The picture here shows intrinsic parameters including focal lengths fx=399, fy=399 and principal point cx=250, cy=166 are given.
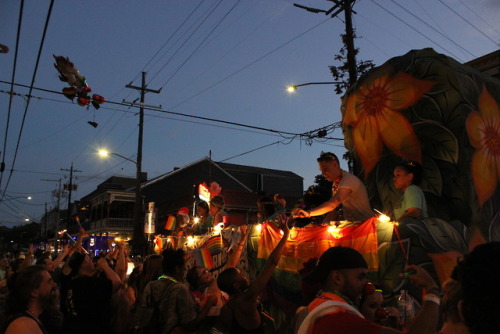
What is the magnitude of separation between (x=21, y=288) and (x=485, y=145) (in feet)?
18.4

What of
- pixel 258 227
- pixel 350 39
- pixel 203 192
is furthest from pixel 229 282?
pixel 203 192

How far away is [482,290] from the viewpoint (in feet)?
5.41

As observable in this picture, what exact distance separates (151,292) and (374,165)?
12.4ft

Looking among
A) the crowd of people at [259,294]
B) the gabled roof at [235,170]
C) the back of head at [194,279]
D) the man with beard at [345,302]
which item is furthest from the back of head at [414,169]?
the gabled roof at [235,170]

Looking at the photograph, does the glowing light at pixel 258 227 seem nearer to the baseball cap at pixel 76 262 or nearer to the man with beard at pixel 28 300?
the baseball cap at pixel 76 262

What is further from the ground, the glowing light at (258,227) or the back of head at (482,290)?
the glowing light at (258,227)

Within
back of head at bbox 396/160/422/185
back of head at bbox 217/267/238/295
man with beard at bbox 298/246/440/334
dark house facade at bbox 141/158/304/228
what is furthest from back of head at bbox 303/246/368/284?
dark house facade at bbox 141/158/304/228

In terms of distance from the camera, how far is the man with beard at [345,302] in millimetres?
2090

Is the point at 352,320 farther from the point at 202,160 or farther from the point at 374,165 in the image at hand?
the point at 202,160

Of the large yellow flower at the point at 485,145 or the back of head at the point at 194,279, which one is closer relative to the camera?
the large yellow flower at the point at 485,145

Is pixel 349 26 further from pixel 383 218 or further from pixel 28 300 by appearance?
pixel 28 300

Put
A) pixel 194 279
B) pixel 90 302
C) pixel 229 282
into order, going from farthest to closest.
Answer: pixel 194 279 < pixel 90 302 < pixel 229 282

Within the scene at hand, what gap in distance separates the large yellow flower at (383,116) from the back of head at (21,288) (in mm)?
4686

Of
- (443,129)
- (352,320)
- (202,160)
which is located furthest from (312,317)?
(202,160)
